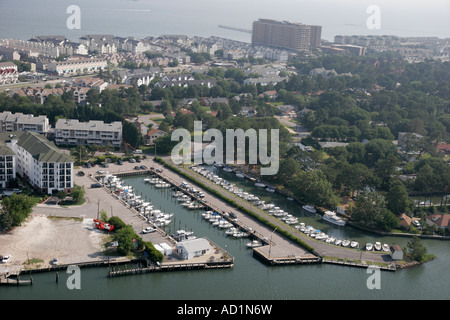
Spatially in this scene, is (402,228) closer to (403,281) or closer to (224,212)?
(403,281)

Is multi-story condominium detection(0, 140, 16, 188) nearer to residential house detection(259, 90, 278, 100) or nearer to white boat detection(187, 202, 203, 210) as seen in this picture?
white boat detection(187, 202, 203, 210)

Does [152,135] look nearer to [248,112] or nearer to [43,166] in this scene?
[43,166]

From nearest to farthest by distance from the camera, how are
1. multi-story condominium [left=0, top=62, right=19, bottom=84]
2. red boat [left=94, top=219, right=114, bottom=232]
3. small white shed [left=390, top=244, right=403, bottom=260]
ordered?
small white shed [left=390, top=244, right=403, bottom=260] < red boat [left=94, top=219, right=114, bottom=232] < multi-story condominium [left=0, top=62, right=19, bottom=84]

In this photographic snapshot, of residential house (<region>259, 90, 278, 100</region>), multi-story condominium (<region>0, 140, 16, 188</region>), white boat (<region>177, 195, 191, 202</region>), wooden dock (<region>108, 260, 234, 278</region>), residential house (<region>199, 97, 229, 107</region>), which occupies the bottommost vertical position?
wooden dock (<region>108, 260, 234, 278</region>)

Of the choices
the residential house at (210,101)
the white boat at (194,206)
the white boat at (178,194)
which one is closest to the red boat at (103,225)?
the white boat at (194,206)

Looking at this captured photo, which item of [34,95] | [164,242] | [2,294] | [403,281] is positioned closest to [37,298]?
[2,294]

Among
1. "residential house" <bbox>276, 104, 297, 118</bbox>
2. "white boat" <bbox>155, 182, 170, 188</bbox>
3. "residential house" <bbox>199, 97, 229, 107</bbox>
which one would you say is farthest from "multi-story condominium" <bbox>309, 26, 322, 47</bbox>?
"white boat" <bbox>155, 182, 170, 188</bbox>

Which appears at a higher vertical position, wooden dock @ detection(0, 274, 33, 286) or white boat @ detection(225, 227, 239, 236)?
white boat @ detection(225, 227, 239, 236)
